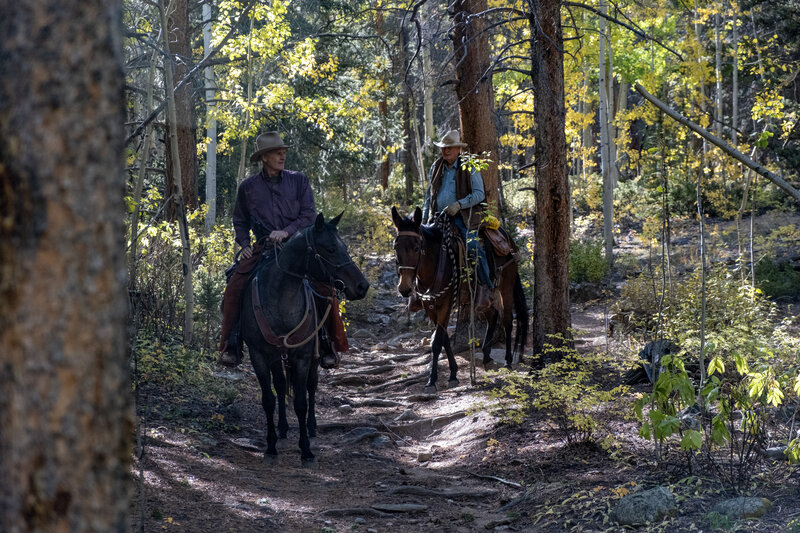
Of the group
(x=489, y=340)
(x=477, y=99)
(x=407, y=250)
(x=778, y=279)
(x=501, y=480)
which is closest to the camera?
(x=501, y=480)

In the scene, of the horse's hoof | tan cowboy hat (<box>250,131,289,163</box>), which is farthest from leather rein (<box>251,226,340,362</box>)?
tan cowboy hat (<box>250,131,289,163</box>)

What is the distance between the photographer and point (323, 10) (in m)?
21.9

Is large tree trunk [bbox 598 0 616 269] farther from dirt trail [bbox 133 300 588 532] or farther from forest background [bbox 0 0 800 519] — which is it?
dirt trail [bbox 133 300 588 532]

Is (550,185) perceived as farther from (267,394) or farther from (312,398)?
(267,394)

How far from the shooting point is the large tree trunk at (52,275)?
162cm

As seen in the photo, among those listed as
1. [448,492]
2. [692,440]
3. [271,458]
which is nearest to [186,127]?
[271,458]

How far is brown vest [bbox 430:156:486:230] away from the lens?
34.3 ft

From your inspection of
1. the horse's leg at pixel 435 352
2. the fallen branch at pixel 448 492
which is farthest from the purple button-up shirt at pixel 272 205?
the horse's leg at pixel 435 352

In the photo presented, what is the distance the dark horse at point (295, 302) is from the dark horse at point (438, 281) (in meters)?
2.29

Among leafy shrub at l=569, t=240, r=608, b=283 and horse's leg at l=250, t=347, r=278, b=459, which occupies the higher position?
leafy shrub at l=569, t=240, r=608, b=283

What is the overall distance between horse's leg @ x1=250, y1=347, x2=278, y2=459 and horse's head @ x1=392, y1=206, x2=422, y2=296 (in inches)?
101

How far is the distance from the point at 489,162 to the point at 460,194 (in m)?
0.63

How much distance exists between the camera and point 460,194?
10578 mm

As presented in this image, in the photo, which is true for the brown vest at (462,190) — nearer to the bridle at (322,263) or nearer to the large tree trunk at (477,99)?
the large tree trunk at (477,99)
